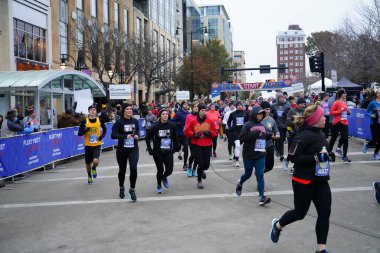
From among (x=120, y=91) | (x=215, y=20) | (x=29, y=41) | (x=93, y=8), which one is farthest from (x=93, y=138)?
(x=215, y=20)

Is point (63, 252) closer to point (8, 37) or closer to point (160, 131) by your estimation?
point (160, 131)

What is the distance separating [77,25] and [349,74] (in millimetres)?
27166

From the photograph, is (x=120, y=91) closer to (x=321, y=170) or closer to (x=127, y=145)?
(x=127, y=145)

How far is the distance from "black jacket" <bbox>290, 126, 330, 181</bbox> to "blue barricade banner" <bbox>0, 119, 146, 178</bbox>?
8044 millimetres

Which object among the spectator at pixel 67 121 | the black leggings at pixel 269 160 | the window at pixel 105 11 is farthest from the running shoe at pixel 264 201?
the window at pixel 105 11

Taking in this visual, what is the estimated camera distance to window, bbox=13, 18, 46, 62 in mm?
25484

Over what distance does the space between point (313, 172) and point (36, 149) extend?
9.43 meters

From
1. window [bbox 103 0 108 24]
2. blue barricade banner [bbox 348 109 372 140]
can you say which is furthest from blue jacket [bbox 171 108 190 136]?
window [bbox 103 0 108 24]

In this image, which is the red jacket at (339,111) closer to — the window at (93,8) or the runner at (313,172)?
the runner at (313,172)

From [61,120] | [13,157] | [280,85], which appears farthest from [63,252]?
[280,85]

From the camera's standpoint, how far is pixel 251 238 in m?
5.62

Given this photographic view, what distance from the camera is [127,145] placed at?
829 centimetres

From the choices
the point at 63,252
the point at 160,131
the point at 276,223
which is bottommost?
the point at 63,252

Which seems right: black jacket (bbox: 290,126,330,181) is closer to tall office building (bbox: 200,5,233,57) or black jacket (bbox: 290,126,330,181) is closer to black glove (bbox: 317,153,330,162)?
black glove (bbox: 317,153,330,162)
